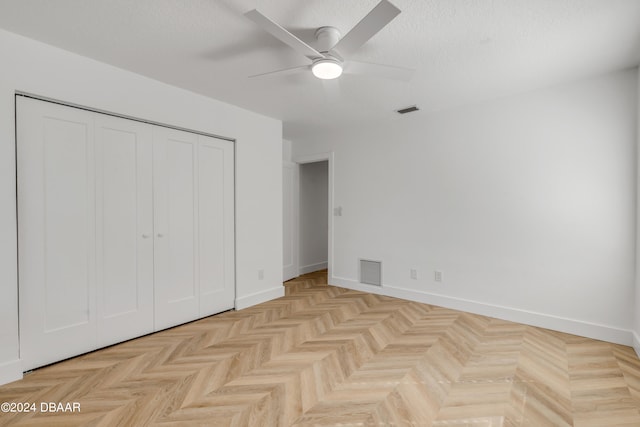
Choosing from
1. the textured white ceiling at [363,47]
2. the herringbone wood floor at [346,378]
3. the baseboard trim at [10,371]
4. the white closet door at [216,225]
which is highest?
the textured white ceiling at [363,47]

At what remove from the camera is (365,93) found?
3156 mm

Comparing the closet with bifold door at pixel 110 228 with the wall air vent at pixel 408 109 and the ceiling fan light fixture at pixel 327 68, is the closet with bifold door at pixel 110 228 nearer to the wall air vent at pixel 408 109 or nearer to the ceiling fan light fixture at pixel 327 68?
the ceiling fan light fixture at pixel 327 68

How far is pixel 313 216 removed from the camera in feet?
18.5

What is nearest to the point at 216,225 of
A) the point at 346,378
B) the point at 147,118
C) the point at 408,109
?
the point at 147,118

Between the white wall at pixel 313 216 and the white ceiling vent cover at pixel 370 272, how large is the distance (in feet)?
4.57

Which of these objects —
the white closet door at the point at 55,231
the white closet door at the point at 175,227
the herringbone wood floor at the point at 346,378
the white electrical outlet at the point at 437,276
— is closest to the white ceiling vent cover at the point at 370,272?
the white electrical outlet at the point at 437,276

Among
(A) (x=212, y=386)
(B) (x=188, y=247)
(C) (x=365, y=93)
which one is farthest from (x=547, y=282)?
(B) (x=188, y=247)

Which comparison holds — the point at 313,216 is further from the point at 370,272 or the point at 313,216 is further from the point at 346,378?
the point at 346,378

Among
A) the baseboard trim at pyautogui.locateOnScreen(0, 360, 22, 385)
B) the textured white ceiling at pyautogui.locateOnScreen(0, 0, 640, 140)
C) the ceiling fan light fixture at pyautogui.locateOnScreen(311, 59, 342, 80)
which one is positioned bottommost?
the baseboard trim at pyautogui.locateOnScreen(0, 360, 22, 385)

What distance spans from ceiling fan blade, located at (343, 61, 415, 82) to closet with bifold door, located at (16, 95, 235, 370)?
6.05ft

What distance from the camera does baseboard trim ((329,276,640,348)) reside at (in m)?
2.69

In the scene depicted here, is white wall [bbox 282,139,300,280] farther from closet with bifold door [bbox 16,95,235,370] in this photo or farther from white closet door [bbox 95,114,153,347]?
white closet door [bbox 95,114,153,347]

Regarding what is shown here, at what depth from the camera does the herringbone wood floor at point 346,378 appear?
1771mm

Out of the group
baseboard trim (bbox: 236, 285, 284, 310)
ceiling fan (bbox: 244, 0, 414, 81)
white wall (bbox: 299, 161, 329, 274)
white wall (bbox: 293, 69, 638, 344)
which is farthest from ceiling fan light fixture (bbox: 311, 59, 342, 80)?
white wall (bbox: 299, 161, 329, 274)
